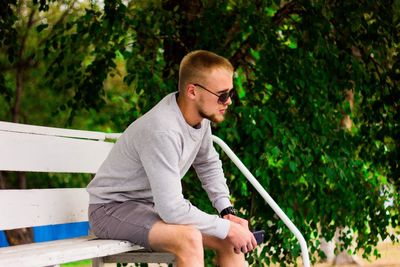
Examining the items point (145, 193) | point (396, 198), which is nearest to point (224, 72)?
point (145, 193)

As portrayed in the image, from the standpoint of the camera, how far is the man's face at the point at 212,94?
381cm

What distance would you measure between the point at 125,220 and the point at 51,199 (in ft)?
2.11

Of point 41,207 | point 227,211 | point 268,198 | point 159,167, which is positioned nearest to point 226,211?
point 227,211

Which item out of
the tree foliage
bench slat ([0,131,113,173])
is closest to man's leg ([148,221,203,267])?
bench slat ([0,131,113,173])

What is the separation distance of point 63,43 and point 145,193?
3.07 m

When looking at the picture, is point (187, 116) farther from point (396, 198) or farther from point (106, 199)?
point (396, 198)

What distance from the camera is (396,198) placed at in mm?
6418

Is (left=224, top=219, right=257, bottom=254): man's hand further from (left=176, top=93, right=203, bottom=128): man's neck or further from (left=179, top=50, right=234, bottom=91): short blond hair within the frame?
(left=179, top=50, right=234, bottom=91): short blond hair

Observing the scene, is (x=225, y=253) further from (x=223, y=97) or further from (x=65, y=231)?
(x=65, y=231)

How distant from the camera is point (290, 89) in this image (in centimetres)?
601

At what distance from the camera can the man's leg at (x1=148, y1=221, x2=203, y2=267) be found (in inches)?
138

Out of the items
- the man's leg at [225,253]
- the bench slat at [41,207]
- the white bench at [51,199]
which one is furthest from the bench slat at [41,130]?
the man's leg at [225,253]

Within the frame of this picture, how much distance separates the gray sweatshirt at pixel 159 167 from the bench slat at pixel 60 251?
0.22 m

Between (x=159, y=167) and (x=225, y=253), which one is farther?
(x=225, y=253)
